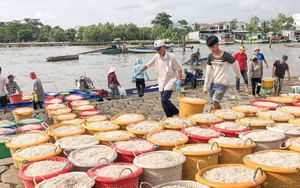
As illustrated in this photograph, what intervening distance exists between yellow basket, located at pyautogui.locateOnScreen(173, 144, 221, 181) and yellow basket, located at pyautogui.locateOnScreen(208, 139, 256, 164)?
0.59ft

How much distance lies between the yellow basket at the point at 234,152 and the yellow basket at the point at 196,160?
0.59 ft

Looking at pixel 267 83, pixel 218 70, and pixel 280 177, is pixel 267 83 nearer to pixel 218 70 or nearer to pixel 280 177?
pixel 218 70

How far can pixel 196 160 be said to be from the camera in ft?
10.8

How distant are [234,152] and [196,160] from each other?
1.81 ft

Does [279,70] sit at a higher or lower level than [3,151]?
higher

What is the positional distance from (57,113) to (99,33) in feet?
286

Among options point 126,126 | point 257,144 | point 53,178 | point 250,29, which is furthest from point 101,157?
→ point 250,29

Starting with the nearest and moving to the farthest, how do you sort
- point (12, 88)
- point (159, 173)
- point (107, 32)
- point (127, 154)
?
point (159, 173) < point (127, 154) < point (12, 88) < point (107, 32)

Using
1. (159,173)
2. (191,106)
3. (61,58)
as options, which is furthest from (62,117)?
(61,58)

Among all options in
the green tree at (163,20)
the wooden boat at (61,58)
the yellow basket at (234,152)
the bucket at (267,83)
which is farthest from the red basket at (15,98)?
the green tree at (163,20)

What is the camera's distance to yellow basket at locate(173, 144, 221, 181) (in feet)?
10.7

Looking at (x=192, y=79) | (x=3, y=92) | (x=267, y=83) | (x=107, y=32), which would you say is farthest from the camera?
(x=107, y=32)

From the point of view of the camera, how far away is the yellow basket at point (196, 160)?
326 centimetres

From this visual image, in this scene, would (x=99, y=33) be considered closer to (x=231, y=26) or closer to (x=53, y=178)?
(x=231, y=26)
